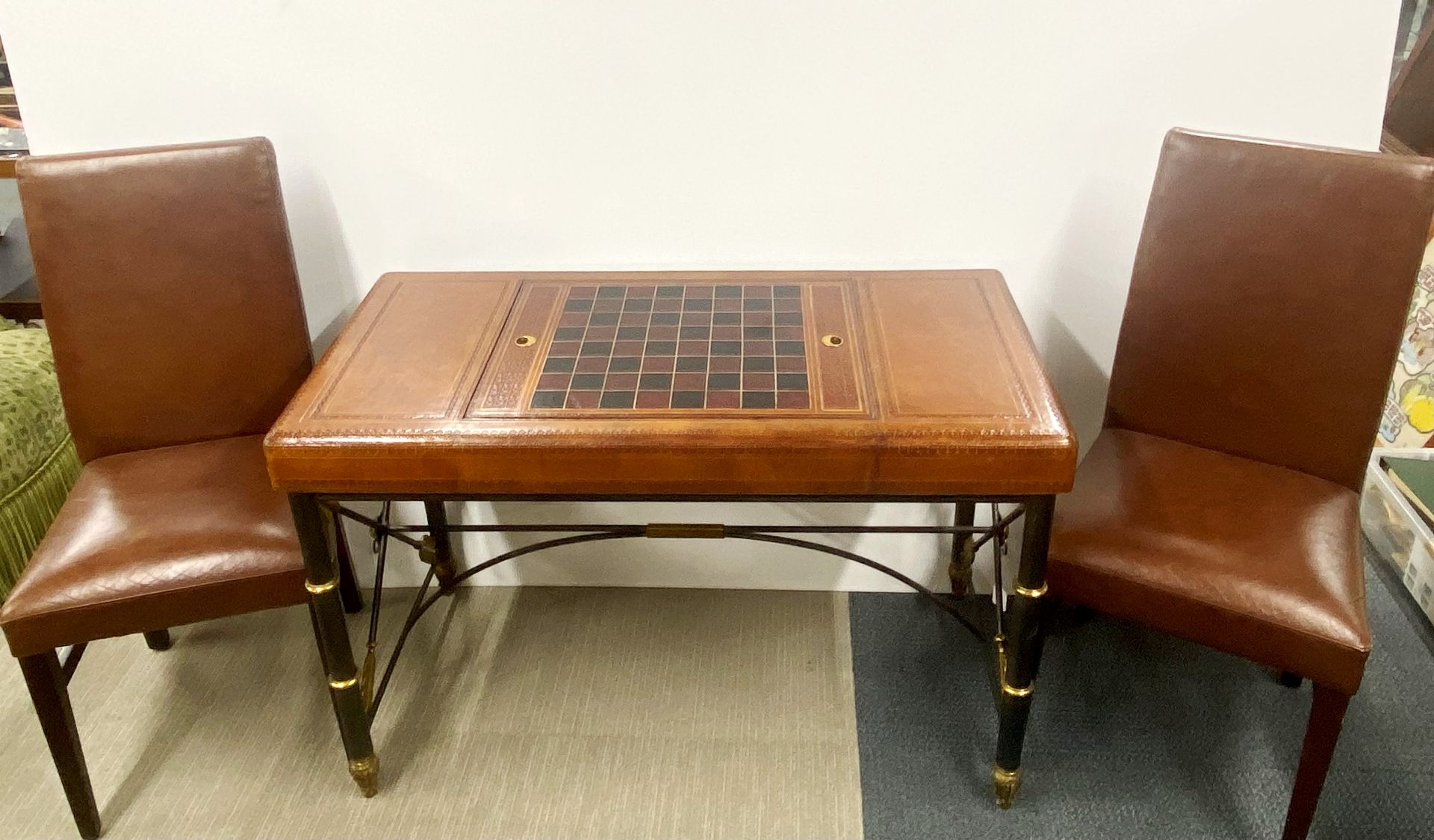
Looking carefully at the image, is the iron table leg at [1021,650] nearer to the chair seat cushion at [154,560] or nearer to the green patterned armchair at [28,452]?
the chair seat cushion at [154,560]

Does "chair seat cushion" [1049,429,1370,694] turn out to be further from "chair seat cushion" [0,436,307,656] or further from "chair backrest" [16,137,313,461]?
Result: "chair backrest" [16,137,313,461]

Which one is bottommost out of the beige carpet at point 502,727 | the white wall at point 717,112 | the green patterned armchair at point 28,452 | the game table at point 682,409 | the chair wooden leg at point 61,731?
the beige carpet at point 502,727

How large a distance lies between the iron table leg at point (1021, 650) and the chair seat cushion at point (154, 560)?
1.09m

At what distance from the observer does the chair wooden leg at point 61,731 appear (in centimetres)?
154

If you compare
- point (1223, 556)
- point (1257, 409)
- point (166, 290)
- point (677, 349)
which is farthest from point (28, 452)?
point (1257, 409)

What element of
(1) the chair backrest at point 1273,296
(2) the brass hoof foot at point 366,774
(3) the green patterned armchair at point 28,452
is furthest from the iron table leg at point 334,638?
(1) the chair backrest at point 1273,296

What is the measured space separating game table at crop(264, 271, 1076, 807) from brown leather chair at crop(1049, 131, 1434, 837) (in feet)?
0.70

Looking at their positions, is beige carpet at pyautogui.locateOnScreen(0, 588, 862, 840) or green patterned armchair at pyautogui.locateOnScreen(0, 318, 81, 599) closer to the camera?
beige carpet at pyautogui.locateOnScreen(0, 588, 862, 840)

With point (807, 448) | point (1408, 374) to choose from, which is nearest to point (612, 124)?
point (807, 448)

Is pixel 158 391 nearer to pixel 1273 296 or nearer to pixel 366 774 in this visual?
pixel 366 774

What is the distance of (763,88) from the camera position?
1.68m

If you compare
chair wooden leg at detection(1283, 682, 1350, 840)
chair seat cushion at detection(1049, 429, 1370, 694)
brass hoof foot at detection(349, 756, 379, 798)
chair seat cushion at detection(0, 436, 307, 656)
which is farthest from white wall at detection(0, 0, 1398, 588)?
brass hoof foot at detection(349, 756, 379, 798)

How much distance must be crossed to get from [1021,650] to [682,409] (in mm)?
632

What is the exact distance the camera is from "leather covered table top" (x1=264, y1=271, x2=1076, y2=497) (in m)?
1.33
